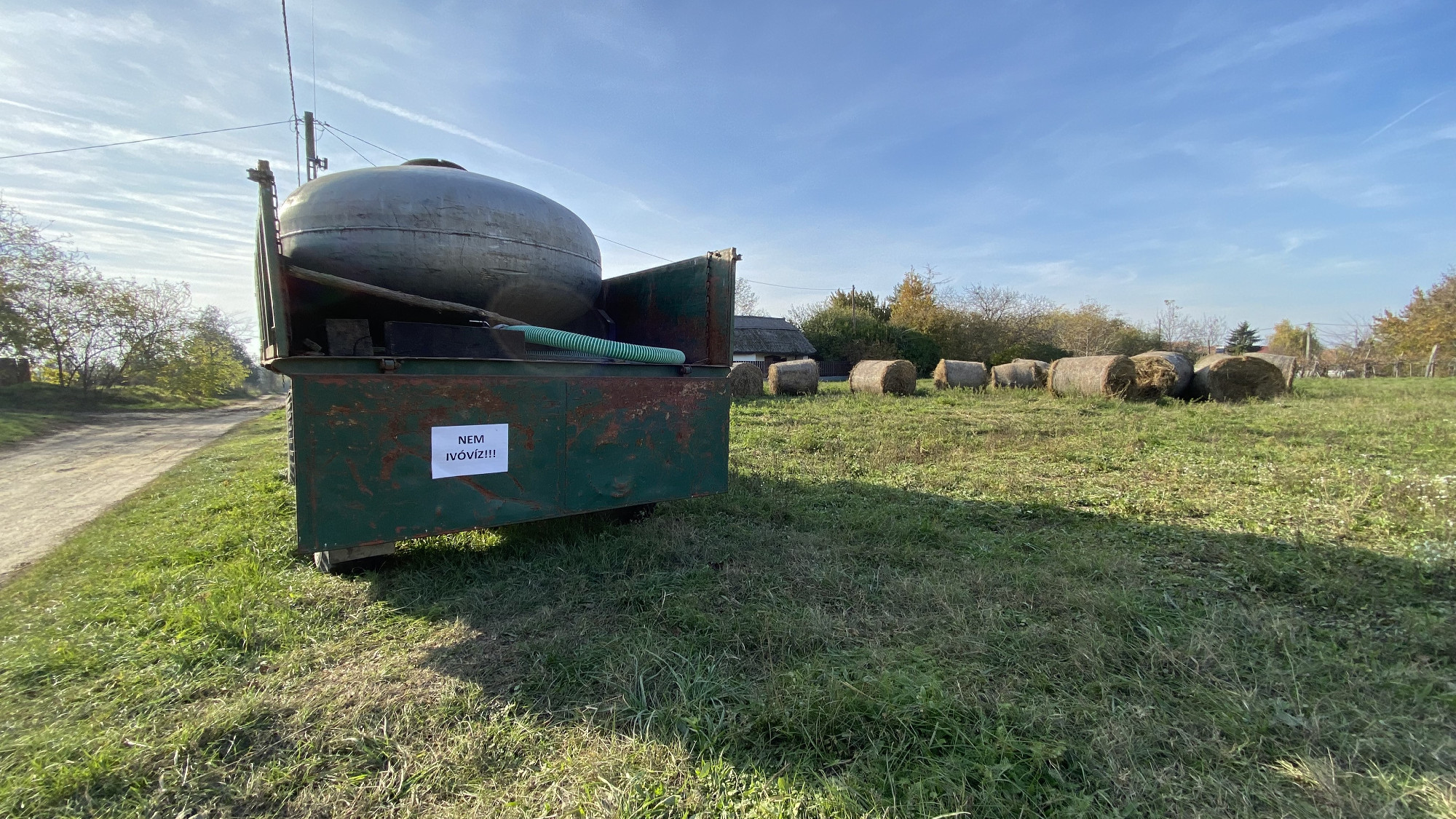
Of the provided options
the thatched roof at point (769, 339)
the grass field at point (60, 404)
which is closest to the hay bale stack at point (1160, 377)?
the thatched roof at point (769, 339)

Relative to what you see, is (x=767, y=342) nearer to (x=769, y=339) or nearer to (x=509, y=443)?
(x=769, y=339)

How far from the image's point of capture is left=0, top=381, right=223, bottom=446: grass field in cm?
1338

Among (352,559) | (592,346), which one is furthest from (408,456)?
(592,346)

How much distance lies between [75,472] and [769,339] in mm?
29359

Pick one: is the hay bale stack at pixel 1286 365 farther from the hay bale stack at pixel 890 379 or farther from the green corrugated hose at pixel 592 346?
the green corrugated hose at pixel 592 346

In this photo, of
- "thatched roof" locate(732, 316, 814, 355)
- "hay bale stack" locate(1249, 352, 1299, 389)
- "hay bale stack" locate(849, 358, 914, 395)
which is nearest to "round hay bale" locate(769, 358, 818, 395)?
"hay bale stack" locate(849, 358, 914, 395)

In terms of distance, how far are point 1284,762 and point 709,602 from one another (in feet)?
6.78

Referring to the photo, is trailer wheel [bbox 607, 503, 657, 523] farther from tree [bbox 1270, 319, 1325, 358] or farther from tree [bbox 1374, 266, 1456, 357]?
tree [bbox 1270, 319, 1325, 358]

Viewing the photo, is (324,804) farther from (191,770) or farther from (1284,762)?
(1284,762)

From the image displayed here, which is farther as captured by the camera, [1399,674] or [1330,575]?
[1330,575]

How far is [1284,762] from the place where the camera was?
5.29 ft

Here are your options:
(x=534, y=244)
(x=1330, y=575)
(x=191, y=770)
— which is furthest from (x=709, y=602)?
(x=1330, y=575)

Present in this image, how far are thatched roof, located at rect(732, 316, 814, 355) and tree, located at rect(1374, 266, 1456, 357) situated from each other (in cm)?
3058

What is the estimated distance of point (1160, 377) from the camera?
12.1 m
